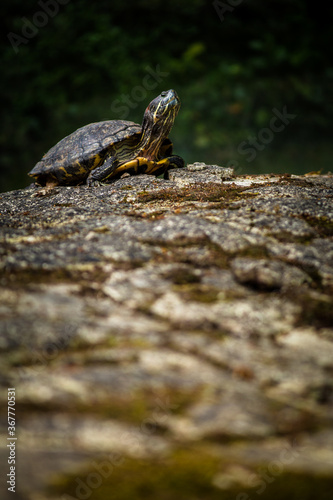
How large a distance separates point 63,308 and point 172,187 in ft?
8.60

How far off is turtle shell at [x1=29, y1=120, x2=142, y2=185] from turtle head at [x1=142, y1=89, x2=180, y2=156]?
0.53 feet

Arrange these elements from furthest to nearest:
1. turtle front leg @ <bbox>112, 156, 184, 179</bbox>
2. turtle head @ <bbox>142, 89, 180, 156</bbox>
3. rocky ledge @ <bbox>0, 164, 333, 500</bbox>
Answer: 1. turtle head @ <bbox>142, 89, 180, 156</bbox>
2. turtle front leg @ <bbox>112, 156, 184, 179</bbox>
3. rocky ledge @ <bbox>0, 164, 333, 500</bbox>

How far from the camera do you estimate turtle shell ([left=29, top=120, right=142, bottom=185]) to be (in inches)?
200

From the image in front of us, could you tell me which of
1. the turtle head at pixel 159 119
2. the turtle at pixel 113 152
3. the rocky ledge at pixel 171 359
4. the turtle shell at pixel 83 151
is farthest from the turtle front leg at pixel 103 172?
the rocky ledge at pixel 171 359

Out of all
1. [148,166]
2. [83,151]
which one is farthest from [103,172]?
[148,166]

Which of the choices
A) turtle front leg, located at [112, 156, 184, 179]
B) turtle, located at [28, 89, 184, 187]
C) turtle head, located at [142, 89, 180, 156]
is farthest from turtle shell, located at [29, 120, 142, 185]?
turtle front leg, located at [112, 156, 184, 179]

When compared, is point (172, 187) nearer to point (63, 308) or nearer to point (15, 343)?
point (63, 308)

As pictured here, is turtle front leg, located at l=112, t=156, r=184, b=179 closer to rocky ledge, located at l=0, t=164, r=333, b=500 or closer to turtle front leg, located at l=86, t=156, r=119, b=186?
turtle front leg, located at l=86, t=156, r=119, b=186

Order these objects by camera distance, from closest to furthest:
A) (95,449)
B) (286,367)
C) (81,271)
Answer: (95,449), (286,367), (81,271)

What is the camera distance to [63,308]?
2.07 metres

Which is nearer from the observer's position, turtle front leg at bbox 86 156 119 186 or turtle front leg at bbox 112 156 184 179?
turtle front leg at bbox 86 156 119 186

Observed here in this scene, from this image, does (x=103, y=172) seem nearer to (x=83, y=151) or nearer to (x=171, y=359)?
(x=83, y=151)

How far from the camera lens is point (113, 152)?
17.2ft

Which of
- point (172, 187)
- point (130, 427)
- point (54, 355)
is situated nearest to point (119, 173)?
point (172, 187)
